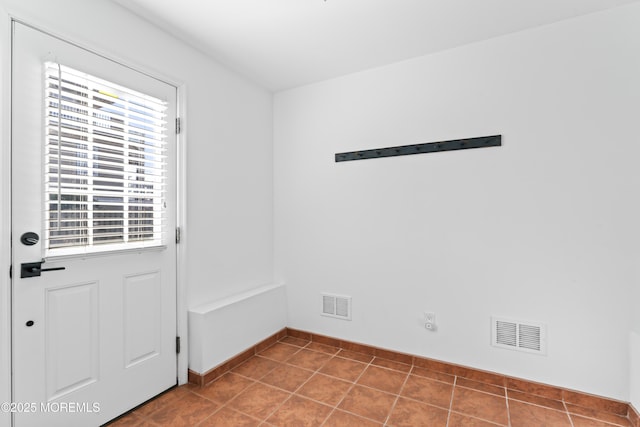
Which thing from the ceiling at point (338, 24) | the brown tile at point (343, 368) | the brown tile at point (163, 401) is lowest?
the brown tile at point (343, 368)

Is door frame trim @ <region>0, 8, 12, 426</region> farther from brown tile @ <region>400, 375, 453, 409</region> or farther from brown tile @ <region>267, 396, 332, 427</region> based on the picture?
brown tile @ <region>400, 375, 453, 409</region>

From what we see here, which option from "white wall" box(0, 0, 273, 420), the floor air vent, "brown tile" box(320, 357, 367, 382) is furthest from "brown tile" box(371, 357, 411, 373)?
"white wall" box(0, 0, 273, 420)

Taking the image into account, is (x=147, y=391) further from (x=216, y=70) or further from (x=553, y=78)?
(x=553, y=78)

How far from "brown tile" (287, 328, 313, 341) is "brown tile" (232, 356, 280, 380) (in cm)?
Result: 50

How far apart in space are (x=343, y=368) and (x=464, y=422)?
3.12 feet

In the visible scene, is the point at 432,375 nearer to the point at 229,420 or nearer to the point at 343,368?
the point at 343,368

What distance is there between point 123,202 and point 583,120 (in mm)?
2973

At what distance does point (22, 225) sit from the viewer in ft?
5.10

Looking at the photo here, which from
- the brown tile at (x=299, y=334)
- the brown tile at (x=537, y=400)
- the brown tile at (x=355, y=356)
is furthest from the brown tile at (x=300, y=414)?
the brown tile at (x=537, y=400)

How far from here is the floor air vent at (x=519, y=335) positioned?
2174mm

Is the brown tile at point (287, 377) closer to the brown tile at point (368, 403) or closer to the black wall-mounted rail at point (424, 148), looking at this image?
the brown tile at point (368, 403)

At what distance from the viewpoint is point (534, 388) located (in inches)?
85.5

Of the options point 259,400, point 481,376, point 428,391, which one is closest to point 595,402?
point 481,376

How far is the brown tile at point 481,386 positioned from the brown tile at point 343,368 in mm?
726
